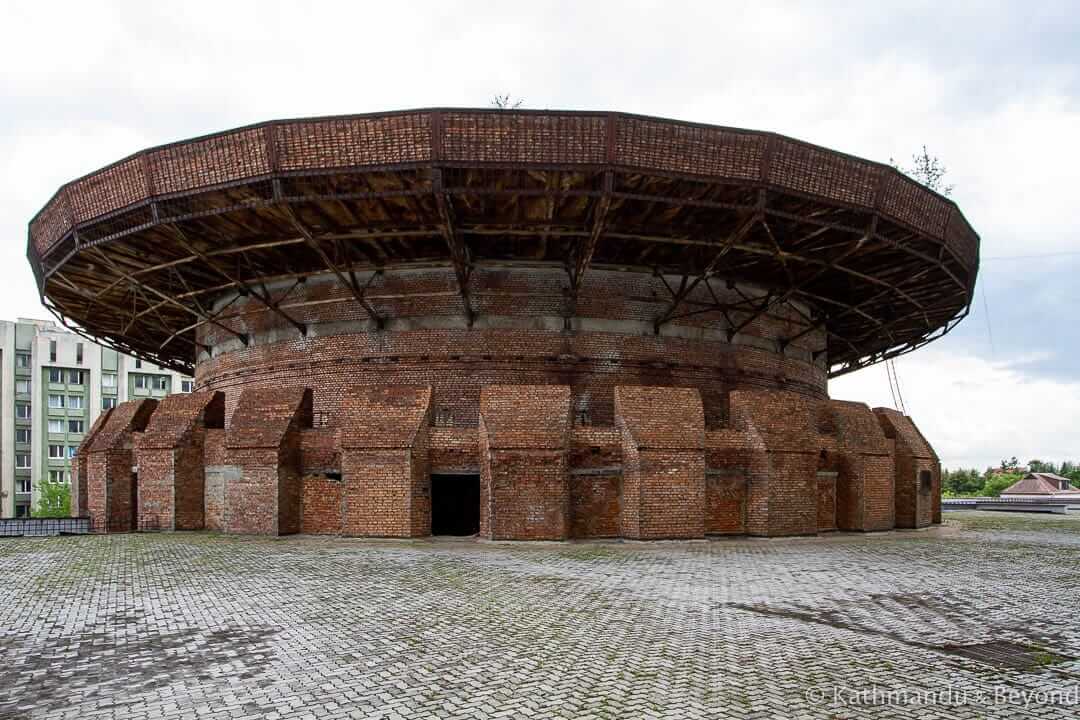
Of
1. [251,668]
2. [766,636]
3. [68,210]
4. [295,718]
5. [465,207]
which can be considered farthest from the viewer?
[68,210]

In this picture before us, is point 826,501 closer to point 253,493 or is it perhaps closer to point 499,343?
point 499,343

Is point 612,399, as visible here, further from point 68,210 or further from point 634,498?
point 68,210

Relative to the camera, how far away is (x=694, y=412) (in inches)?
558

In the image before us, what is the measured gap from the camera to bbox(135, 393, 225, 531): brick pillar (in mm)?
15695

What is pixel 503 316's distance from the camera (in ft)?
53.5

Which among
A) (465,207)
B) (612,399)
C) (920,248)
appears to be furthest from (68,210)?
(920,248)

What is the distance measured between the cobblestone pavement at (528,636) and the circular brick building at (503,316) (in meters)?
3.02

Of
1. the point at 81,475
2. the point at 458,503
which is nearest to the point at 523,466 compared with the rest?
the point at 458,503

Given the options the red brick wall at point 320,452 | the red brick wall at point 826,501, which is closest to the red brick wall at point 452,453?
the red brick wall at point 320,452

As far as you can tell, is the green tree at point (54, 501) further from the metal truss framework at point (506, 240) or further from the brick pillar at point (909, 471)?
Result: the brick pillar at point (909, 471)

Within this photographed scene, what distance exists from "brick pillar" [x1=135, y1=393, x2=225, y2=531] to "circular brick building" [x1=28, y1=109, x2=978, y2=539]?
1.9 inches

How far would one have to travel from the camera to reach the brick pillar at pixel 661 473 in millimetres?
13383

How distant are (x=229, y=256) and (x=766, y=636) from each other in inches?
572

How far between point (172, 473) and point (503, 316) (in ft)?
25.2
